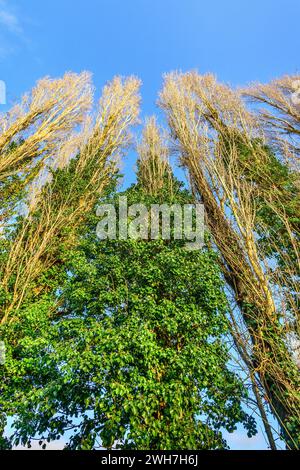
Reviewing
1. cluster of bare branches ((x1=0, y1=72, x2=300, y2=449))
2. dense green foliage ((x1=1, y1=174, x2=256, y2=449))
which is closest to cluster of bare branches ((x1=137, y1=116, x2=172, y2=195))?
cluster of bare branches ((x1=0, y1=72, x2=300, y2=449))

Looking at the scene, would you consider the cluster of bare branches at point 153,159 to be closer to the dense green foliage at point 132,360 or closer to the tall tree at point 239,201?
the tall tree at point 239,201

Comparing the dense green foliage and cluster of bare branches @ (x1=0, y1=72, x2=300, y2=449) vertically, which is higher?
cluster of bare branches @ (x1=0, y1=72, x2=300, y2=449)

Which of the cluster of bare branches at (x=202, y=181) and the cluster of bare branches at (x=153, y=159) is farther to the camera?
the cluster of bare branches at (x=153, y=159)

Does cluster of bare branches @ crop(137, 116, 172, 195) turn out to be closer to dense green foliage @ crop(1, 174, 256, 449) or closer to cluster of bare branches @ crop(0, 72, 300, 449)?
cluster of bare branches @ crop(0, 72, 300, 449)

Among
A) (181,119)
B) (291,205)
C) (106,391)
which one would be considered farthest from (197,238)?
(181,119)

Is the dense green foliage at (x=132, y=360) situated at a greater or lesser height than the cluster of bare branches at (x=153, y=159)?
lesser

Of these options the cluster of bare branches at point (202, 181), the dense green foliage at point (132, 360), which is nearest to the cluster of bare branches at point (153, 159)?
the cluster of bare branches at point (202, 181)

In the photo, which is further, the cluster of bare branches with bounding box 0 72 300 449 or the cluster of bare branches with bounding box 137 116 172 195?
the cluster of bare branches with bounding box 137 116 172 195

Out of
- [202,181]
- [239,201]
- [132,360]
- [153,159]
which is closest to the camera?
[132,360]

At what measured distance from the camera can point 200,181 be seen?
9.78 metres

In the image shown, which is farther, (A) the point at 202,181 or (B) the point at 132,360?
(A) the point at 202,181

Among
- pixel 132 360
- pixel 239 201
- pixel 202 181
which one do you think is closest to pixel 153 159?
pixel 202 181

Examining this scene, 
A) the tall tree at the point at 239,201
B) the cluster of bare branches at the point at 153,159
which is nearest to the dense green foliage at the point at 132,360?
the tall tree at the point at 239,201

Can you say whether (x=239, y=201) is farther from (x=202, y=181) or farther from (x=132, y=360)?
(x=132, y=360)
